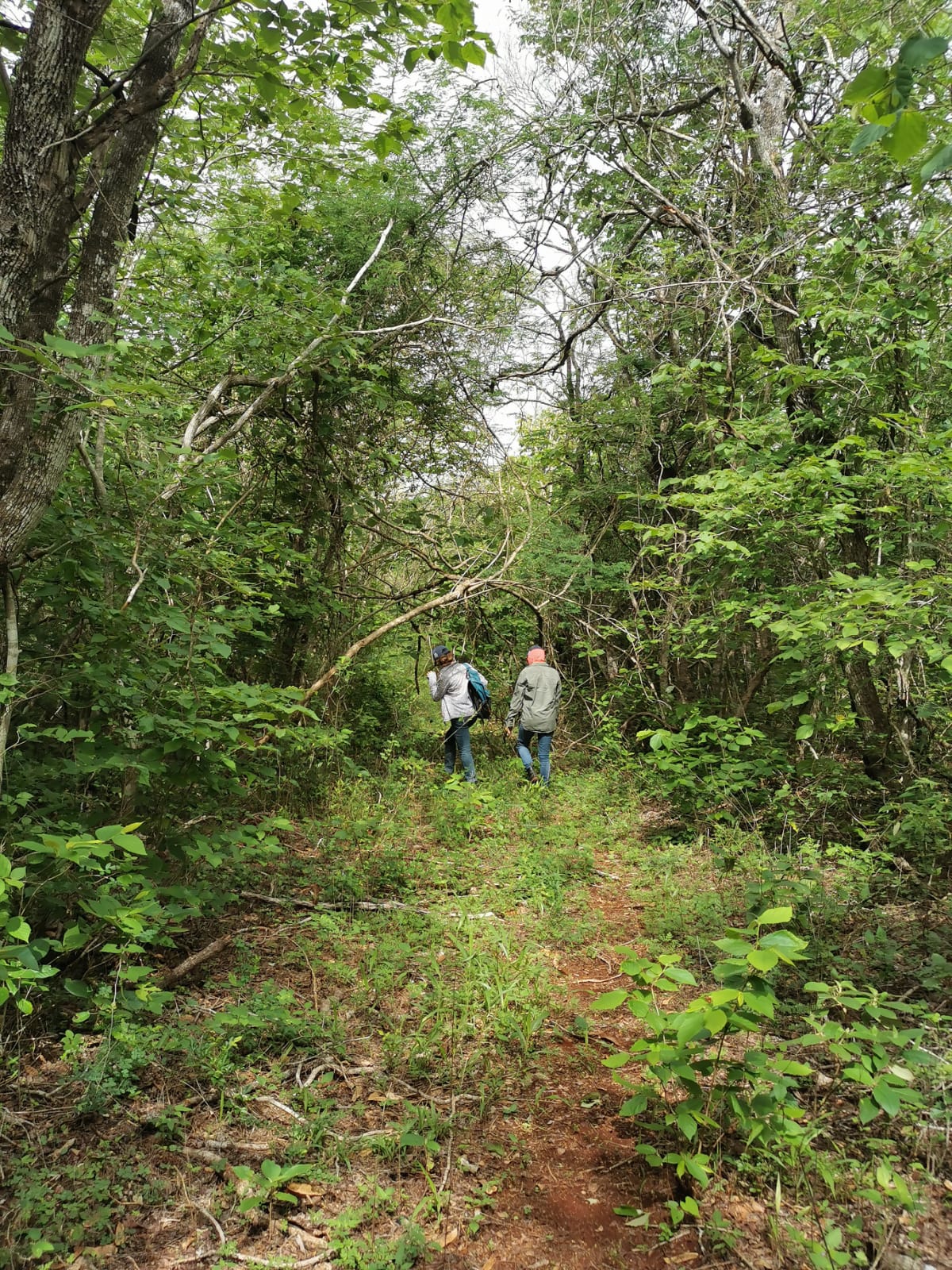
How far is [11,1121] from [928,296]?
681 centimetres

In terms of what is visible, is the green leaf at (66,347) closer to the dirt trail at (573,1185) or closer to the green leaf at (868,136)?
the green leaf at (868,136)

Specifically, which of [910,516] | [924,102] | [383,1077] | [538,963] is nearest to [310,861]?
[538,963]

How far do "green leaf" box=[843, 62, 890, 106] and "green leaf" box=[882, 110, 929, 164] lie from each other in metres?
0.12

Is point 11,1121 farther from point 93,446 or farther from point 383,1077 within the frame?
point 93,446

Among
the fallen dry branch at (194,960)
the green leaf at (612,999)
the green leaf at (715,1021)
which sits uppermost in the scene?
the green leaf at (715,1021)

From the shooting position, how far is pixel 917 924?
411 cm

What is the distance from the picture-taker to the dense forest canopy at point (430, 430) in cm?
307

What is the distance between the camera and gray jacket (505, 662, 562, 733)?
820 centimetres

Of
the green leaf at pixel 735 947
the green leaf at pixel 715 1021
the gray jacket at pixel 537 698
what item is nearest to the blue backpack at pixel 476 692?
the gray jacket at pixel 537 698

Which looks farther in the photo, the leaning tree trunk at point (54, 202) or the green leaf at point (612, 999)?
the leaning tree trunk at point (54, 202)

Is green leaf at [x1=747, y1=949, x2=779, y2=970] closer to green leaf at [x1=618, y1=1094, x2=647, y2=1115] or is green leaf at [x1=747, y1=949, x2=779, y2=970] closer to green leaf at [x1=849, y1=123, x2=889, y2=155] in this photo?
green leaf at [x1=618, y1=1094, x2=647, y2=1115]

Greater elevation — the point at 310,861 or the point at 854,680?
the point at 854,680

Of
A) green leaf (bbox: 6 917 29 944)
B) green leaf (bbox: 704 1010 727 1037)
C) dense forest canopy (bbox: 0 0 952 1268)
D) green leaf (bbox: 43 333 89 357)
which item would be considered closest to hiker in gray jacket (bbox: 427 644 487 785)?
dense forest canopy (bbox: 0 0 952 1268)

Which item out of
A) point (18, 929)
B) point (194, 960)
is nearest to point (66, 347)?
point (18, 929)
